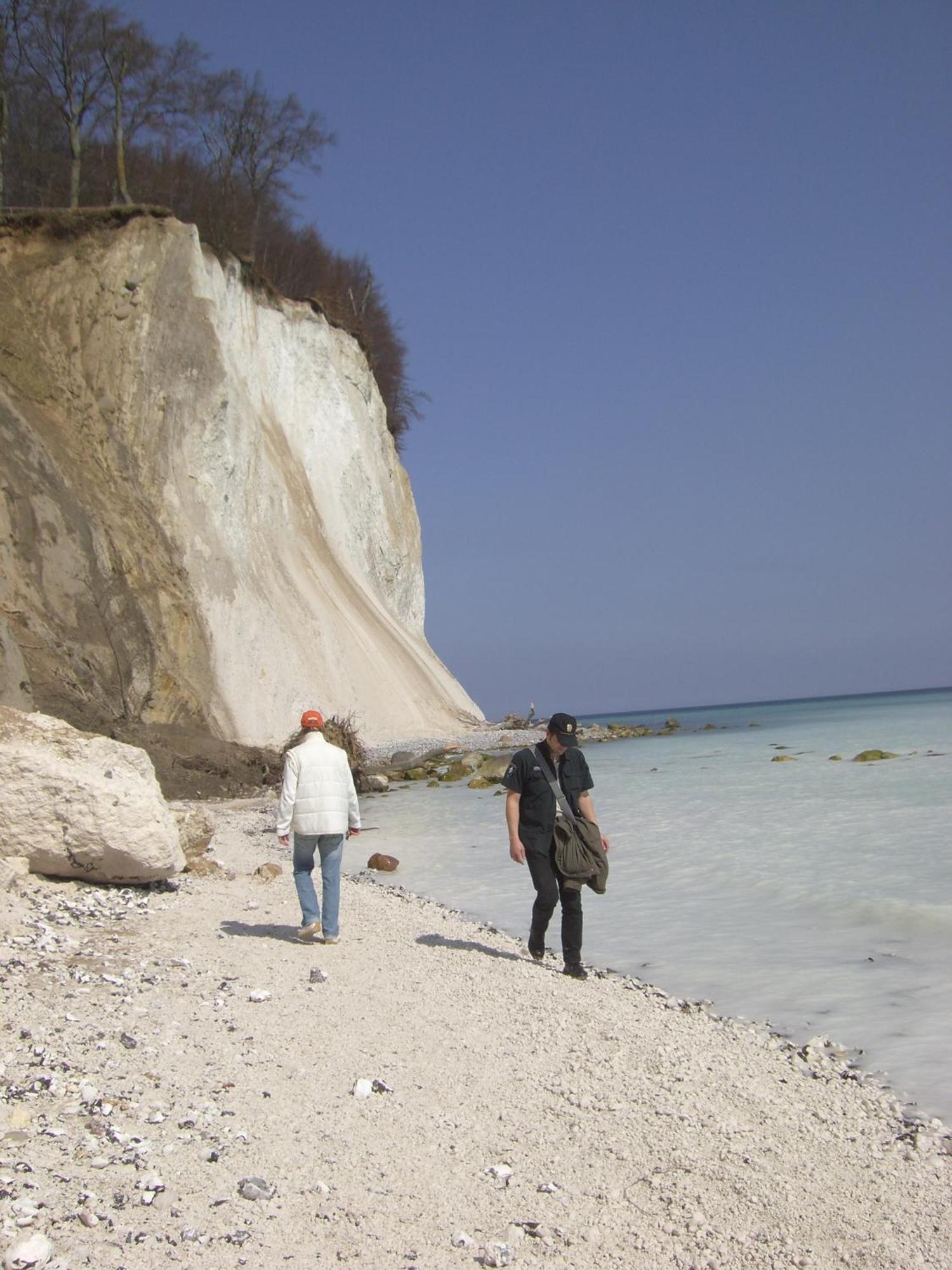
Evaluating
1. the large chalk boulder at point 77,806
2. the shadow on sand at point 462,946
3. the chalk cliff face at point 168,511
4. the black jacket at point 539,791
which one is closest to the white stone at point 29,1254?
the black jacket at point 539,791

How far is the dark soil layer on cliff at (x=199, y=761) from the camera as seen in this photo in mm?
15148

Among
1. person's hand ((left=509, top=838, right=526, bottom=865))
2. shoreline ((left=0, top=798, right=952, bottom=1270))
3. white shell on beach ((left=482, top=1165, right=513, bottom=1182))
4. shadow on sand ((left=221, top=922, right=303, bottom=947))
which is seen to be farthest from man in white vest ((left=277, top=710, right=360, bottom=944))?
white shell on beach ((left=482, top=1165, right=513, bottom=1182))

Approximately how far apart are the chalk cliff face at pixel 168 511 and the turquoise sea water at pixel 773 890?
194 inches

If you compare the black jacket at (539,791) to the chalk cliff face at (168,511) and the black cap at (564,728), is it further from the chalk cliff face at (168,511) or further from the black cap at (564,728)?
the chalk cliff face at (168,511)

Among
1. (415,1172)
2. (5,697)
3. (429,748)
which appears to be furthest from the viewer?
(429,748)

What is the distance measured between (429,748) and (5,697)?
13818 mm

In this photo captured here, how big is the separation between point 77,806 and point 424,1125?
376 cm

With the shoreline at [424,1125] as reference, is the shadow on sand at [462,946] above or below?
below

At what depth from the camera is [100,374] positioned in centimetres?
1975

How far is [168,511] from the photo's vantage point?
19.9 meters

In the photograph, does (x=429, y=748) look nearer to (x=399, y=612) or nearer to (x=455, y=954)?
(x=399, y=612)

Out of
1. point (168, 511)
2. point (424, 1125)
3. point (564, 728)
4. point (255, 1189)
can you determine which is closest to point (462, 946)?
point (564, 728)

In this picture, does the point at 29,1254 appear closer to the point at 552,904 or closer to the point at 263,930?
the point at 552,904

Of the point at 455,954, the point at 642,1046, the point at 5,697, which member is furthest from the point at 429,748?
the point at 642,1046
